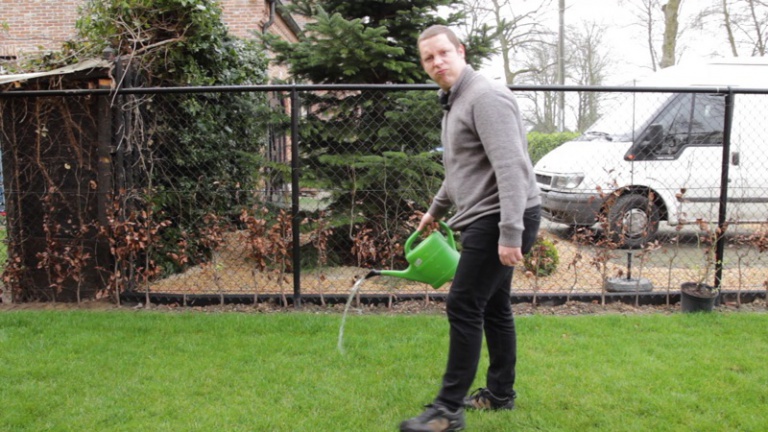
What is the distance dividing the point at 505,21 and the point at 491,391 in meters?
4.11

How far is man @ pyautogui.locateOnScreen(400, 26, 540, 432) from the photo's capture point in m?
2.25

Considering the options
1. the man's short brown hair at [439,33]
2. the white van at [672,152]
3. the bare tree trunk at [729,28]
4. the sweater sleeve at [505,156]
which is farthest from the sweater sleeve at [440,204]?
the bare tree trunk at [729,28]

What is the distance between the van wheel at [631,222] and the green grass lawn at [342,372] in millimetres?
840

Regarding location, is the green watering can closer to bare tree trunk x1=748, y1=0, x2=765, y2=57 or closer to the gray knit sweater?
the gray knit sweater

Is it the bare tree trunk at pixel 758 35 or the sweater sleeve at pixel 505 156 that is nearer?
the sweater sleeve at pixel 505 156

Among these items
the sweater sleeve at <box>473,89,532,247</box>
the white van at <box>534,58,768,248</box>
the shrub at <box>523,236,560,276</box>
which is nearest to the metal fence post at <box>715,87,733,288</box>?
the shrub at <box>523,236,560,276</box>

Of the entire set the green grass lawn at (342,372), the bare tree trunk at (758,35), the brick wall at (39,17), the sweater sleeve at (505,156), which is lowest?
the green grass lawn at (342,372)

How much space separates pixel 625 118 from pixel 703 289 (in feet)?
11.2

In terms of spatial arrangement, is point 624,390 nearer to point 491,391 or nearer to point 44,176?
point 491,391

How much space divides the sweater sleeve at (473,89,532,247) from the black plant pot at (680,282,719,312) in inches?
114

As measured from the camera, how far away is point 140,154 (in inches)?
186

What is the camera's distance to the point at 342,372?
3266 millimetres

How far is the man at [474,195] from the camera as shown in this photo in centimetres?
225

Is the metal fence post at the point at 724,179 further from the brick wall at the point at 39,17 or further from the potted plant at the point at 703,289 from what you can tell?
the brick wall at the point at 39,17
